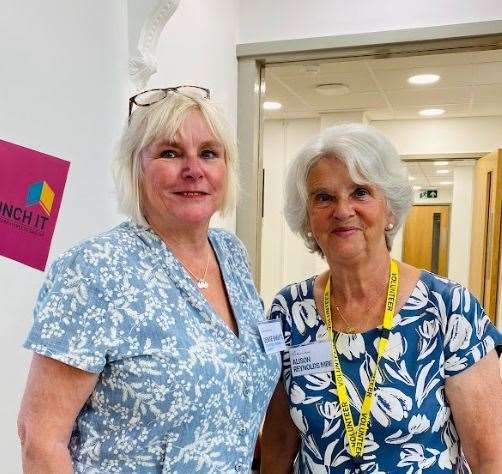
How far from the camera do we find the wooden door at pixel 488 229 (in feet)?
14.4

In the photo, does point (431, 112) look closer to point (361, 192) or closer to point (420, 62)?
point (420, 62)

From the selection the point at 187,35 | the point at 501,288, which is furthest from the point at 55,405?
the point at 501,288

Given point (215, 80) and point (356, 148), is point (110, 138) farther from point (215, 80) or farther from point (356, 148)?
point (215, 80)

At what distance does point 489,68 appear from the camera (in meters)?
3.54

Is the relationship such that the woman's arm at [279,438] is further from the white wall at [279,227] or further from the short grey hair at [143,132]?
the white wall at [279,227]

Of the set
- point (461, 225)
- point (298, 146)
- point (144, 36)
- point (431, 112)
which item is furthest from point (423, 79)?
point (461, 225)

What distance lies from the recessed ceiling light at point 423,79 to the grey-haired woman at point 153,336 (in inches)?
120

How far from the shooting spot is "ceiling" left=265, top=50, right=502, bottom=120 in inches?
132

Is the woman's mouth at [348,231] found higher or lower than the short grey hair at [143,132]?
lower

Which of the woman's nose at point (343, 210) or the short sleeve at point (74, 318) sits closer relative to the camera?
the short sleeve at point (74, 318)

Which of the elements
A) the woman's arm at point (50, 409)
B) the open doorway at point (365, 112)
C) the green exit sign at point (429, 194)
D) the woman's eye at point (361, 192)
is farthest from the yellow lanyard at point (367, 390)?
the green exit sign at point (429, 194)

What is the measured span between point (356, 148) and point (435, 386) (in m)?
0.55

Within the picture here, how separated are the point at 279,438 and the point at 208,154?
74cm

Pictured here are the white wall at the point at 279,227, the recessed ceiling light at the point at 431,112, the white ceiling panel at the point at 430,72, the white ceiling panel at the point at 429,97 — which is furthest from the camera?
the white wall at the point at 279,227
